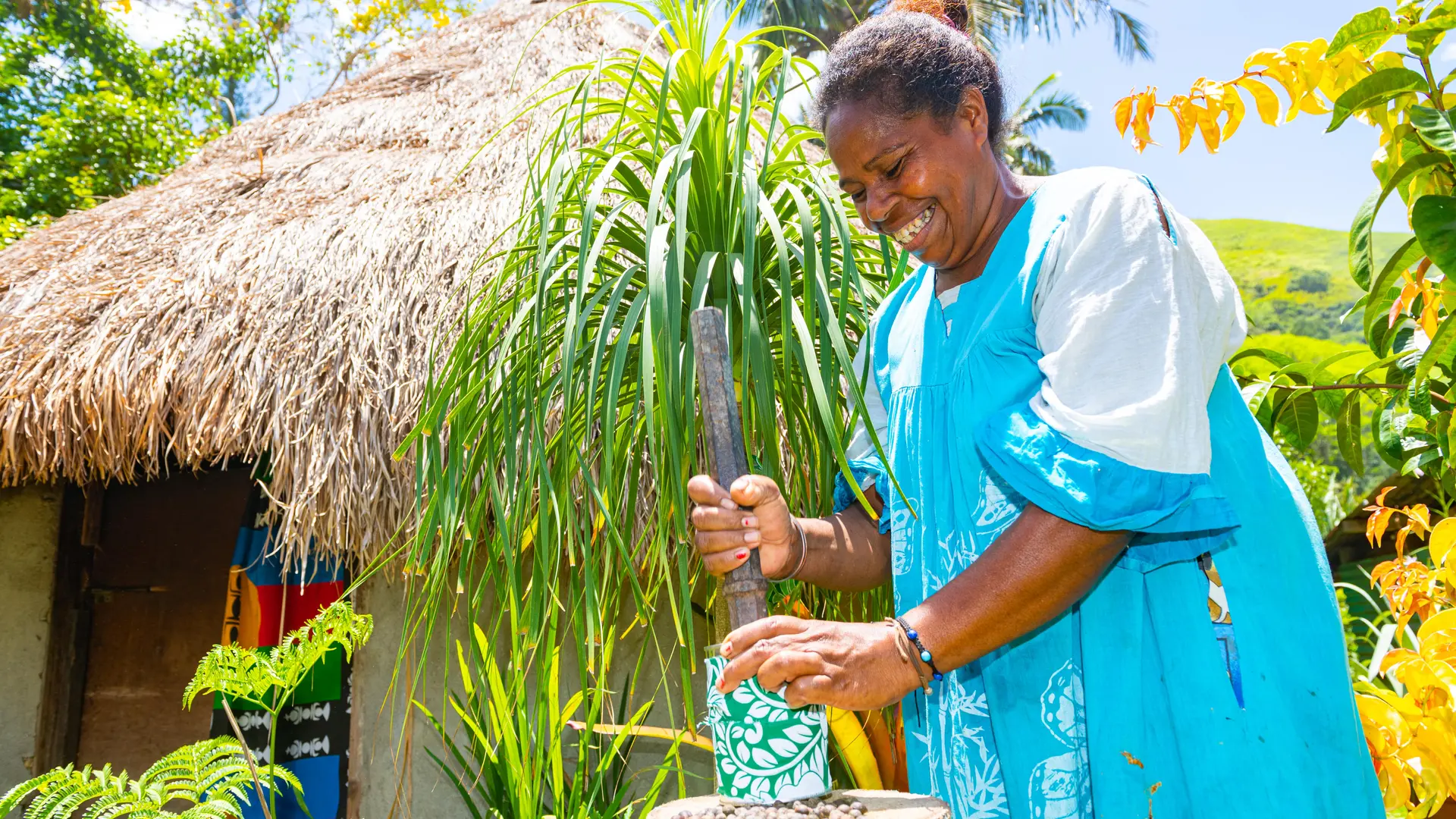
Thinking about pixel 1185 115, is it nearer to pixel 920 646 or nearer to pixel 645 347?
pixel 645 347

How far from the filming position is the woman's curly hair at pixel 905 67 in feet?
3.79

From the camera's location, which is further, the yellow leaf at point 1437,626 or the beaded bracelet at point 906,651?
the yellow leaf at point 1437,626

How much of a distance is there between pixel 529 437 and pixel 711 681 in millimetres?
735

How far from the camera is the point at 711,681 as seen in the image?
1019 millimetres

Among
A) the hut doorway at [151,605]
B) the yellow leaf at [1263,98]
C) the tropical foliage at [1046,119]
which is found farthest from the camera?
the tropical foliage at [1046,119]

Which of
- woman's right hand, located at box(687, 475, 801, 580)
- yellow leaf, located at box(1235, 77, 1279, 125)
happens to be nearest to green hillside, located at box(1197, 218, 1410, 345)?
yellow leaf, located at box(1235, 77, 1279, 125)

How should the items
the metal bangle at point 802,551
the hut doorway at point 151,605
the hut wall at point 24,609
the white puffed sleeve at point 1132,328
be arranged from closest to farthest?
the white puffed sleeve at point 1132,328 → the metal bangle at point 802,551 → the hut wall at point 24,609 → the hut doorway at point 151,605

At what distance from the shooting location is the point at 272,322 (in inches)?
130

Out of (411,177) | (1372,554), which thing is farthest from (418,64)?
(1372,554)

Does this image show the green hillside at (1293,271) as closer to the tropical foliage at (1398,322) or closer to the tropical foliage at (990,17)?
the tropical foliage at (990,17)

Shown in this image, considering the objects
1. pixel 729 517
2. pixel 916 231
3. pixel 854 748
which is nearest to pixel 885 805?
pixel 729 517

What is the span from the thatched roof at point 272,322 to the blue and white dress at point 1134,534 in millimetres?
1975

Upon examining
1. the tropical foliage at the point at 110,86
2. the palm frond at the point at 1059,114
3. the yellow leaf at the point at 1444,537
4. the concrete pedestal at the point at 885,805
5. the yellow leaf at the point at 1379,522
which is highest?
the palm frond at the point at 1059,114

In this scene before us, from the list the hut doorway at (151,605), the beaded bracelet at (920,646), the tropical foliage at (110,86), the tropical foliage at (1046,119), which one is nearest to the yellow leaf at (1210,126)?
the beaded bracelet at (920,646)
